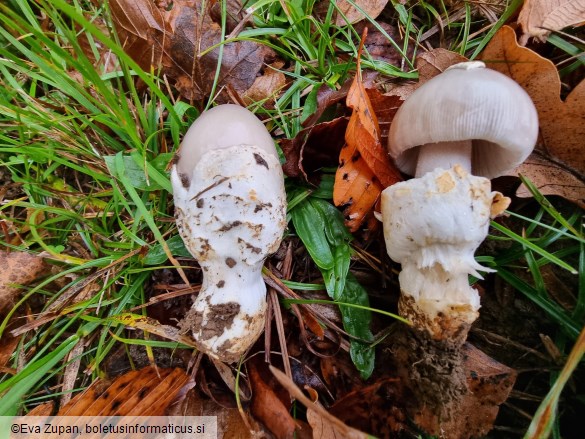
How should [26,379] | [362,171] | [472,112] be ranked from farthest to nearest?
[362,171] → [26,379] → [472,112]

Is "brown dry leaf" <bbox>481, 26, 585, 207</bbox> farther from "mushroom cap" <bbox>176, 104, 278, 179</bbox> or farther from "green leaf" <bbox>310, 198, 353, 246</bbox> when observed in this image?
"mushroom cap" <bbox>176, 104, 278, 179</bbox>

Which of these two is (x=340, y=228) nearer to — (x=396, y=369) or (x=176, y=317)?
(x=396, y=369)

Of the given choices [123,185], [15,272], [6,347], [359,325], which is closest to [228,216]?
[123,185]

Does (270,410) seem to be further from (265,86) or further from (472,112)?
(265,86)

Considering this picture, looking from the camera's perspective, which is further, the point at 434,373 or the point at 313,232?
the point at 313,232

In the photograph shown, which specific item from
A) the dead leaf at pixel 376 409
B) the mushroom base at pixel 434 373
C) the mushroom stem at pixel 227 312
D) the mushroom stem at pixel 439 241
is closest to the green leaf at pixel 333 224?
the mushroom stem at pixel 439 241

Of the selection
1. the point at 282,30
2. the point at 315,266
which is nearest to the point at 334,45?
the point at 282,30
